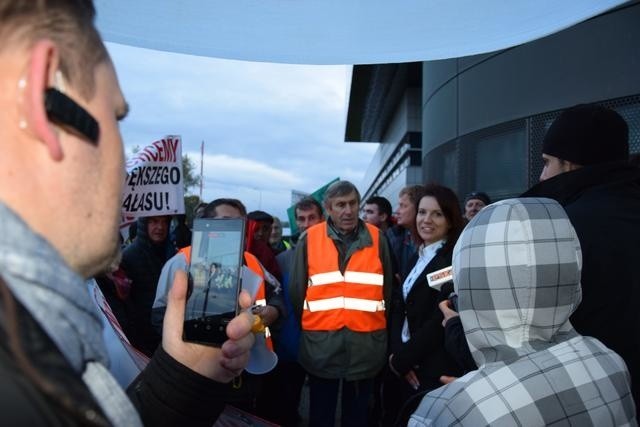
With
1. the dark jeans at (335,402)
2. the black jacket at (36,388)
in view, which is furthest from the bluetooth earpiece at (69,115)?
the dark jeans at (335,402)

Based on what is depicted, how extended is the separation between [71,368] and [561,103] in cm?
688

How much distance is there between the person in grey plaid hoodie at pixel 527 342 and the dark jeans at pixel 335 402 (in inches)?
100

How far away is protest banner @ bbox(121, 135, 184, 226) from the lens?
14.1 ft

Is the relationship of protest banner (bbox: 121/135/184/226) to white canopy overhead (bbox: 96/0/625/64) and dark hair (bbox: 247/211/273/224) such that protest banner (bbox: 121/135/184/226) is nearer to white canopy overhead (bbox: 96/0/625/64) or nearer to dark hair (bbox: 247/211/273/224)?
dark hair (bbox: 247/211/273/224)

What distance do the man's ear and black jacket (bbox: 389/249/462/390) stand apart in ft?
9.58

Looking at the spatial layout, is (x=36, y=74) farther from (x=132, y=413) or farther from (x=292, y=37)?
(x=292, y=37)

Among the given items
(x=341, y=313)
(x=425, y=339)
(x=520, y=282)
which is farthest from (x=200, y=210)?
(x=520, y=282)

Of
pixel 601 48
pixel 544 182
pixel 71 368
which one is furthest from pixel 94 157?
pixel 601 48

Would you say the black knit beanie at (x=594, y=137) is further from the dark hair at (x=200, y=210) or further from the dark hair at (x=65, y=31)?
the dark hair at (x=200, y=210)

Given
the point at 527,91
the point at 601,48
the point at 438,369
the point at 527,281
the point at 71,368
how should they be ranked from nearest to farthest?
the point at 71,368 < the point at 527,281 < the point at 438,369 < the point at 601,48 < the point at 527,91

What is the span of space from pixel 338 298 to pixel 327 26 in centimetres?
257

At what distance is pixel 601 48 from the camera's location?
5766 mm

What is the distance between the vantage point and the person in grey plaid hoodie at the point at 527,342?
1.34m

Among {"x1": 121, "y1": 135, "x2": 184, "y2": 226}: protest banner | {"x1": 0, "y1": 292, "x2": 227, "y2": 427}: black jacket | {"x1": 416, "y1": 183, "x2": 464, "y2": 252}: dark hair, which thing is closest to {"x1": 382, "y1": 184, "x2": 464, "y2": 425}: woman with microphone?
{"x1": 416, "y1": 183, "x2": 464, "y2": 252}: dark hair
